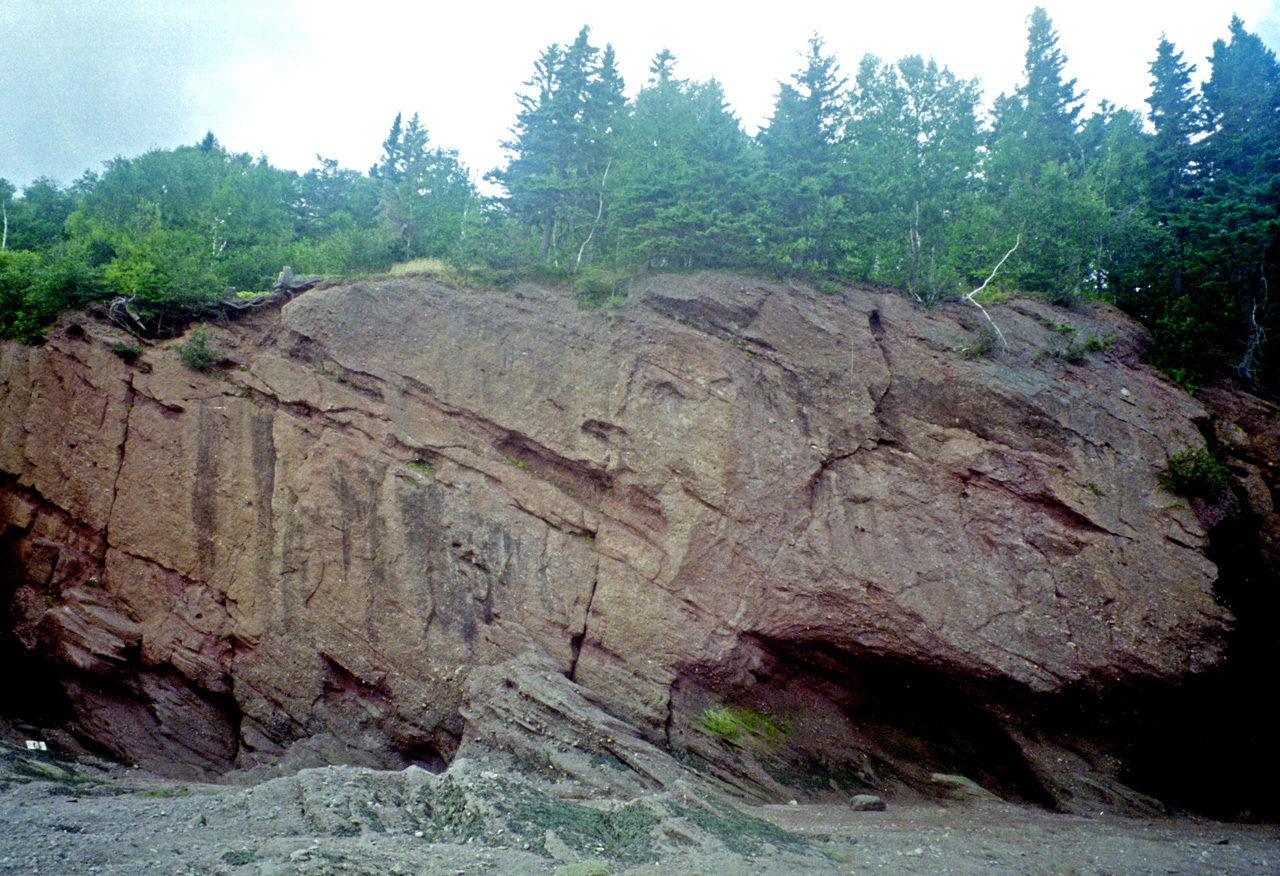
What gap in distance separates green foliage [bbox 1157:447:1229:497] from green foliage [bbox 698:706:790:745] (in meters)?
11.0

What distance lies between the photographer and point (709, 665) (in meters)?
14.5

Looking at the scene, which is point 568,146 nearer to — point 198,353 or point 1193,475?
point 198,353

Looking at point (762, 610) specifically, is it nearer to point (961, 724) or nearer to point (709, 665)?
point (709, 665)

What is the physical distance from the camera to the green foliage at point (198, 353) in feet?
54.9

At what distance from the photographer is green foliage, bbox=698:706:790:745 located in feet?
46.2

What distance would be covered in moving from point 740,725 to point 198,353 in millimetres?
15828

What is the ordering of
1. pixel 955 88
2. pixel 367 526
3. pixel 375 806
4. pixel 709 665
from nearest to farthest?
pixel 375 806 → pixel 709 665 → pixel 367 526 → pixel 955 88

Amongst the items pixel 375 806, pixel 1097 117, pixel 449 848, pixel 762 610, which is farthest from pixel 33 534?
pixel 1097 117

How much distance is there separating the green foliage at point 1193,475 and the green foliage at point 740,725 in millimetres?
11012

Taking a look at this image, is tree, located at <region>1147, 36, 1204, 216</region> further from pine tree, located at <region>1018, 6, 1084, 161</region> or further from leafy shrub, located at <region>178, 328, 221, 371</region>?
leafy shrub, located at <region>178, 328, 221, 371</region>

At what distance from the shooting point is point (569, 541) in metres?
15.6

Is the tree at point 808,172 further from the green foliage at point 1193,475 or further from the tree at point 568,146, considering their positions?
the green foliage at point 1193,475

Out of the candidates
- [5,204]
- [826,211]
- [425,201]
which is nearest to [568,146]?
[425,201]

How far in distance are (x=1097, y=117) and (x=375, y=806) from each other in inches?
1546
